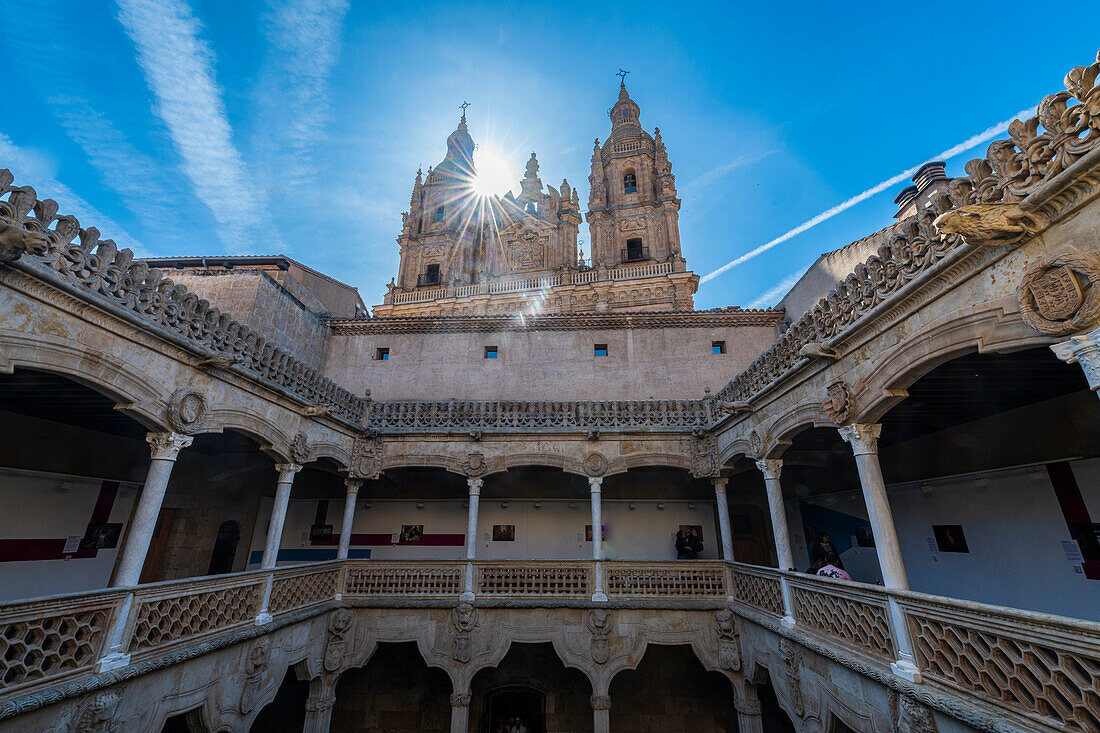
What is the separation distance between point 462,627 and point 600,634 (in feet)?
10.5

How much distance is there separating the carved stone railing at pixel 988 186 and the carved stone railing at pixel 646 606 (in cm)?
340

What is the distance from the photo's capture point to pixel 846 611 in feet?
20.7

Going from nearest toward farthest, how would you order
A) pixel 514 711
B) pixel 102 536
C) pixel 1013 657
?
pixel 1013 657, pixel 102 536, pixel 514 711

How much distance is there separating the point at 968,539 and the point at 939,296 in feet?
21.9

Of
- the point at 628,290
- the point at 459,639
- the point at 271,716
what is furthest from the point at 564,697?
the point at 628,290

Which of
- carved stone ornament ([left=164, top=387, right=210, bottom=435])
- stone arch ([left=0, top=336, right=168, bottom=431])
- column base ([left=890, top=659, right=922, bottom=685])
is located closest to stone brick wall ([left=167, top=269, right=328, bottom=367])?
carved stone ornament ([left=164, top=387, right=210, bottom=435])

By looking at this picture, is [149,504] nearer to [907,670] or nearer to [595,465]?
[595,465]

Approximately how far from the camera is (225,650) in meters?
7.39

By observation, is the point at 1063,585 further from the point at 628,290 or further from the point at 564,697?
the point at 628,290

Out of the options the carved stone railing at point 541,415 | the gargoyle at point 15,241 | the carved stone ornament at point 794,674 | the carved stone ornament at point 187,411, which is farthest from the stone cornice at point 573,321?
the gargoyle at point 15,241

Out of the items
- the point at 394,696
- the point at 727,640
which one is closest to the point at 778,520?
the point at 727,640

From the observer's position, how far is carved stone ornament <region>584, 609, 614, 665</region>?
10.1 m

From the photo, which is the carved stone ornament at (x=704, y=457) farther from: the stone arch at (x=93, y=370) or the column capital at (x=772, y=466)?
the stone arch at (x=93, y=370)

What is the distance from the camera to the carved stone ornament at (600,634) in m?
10.1
